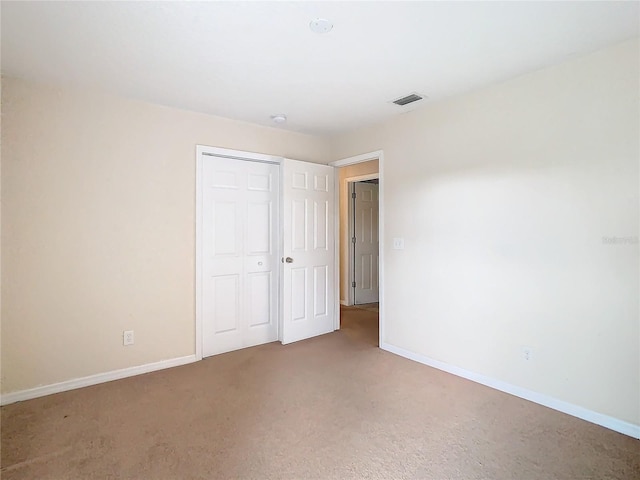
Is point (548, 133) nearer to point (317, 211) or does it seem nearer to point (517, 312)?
point (517, 312)

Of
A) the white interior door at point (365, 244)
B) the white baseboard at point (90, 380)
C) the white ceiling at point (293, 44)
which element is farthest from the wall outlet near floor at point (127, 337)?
the white interior door at point (365, 244)

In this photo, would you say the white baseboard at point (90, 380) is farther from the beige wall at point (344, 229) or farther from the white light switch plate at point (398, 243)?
the beige wall at point (344, 229)

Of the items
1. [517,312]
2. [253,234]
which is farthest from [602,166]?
[253,234]

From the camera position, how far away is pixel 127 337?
2928mm

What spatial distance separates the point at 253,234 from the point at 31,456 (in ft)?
7.82

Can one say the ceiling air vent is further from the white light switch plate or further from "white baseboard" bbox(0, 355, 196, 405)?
"white baseboard" bbox(0, 355, 196, 405)

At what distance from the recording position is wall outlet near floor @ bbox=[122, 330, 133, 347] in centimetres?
291

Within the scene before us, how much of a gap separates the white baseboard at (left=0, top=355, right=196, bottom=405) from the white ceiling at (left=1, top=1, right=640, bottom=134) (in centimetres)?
228

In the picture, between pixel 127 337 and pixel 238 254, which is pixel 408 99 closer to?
pixel 238 254

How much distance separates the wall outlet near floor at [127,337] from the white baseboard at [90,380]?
22cm

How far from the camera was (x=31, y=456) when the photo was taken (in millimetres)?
1876

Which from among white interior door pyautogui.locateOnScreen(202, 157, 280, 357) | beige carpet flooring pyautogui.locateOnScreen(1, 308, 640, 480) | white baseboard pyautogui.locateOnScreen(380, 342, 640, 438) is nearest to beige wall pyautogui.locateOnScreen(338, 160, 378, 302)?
white interior door pyautogui.locateOnScreen(202, 157, 280, 357)

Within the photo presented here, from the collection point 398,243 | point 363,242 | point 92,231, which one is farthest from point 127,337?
point 363,242

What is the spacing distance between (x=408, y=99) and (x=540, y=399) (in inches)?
99.6
